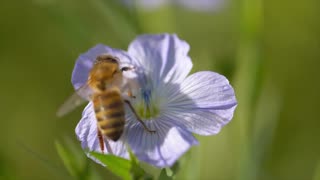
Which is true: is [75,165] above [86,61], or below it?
below

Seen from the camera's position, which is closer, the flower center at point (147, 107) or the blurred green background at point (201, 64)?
the flower center at point (147, 107)

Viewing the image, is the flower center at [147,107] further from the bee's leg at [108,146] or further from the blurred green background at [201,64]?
the blurred green background at [201,64]

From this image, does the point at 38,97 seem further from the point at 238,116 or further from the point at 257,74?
the point at 257,74

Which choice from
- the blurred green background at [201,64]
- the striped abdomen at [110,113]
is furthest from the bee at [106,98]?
the blurred green background at [201,64]

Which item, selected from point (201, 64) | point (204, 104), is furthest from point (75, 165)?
point (201, 64)

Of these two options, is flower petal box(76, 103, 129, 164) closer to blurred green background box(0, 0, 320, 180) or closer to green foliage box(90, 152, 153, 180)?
green foliage box(90, 152, 153, 180)

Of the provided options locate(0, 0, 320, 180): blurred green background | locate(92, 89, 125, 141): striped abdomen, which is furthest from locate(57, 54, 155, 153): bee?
locate(0, 0, 320, 180): blurred green background

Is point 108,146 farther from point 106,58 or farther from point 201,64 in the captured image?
point 201,64
